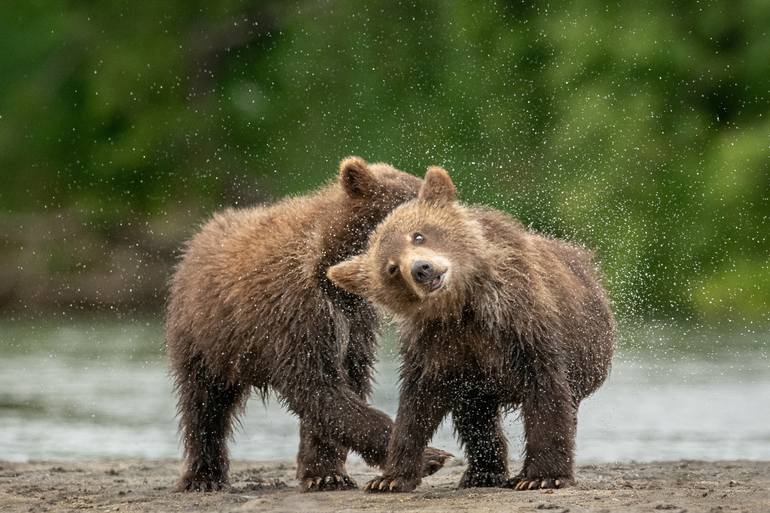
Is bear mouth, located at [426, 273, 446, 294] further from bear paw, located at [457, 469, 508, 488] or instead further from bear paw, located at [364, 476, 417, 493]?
bear paw, located at [457, 469, 508, 488]

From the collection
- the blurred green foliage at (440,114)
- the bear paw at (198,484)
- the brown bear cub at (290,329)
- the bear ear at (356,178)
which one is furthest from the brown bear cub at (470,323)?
the blurred green foliage at (440,114)

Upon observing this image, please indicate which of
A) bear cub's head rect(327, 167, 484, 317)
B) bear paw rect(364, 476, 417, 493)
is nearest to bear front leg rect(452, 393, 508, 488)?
bear paw rect(364, 476, 417, 493)

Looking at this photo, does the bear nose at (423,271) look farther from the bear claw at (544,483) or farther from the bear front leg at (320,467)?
the bear front leg at (320,467)

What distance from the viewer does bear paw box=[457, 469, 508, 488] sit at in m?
7.86

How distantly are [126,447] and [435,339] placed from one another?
15.0 ft

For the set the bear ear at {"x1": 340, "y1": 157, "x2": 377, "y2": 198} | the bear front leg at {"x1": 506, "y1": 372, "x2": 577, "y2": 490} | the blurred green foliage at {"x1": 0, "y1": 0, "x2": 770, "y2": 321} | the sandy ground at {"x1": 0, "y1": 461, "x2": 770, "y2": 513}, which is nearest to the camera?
the sandy ground at {"x1": 0, "y1": 461, "x2": 770, "y2": 513}

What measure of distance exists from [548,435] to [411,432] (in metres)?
0.61

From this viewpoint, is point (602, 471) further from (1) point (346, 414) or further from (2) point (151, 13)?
(2) point (151, 13)

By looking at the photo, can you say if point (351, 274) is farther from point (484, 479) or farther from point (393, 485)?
point (484, 479)

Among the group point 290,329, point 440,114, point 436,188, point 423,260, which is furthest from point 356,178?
point 440,114

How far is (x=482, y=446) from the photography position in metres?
7.88

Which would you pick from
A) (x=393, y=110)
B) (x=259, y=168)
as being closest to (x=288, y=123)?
(x=259, y=168)

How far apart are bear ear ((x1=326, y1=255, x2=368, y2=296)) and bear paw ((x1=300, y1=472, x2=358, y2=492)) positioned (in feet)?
3.44

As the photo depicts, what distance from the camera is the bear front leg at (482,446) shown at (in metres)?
7.84
